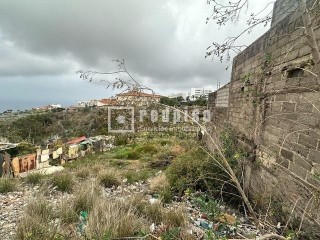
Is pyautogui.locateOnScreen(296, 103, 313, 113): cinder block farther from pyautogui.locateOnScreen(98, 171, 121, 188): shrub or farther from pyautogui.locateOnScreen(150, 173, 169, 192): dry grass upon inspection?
pyautogui.locateOnScreen(98, 171, 121, 188): shrub

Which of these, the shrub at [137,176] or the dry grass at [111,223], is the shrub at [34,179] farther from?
the dry grass at [111,223]

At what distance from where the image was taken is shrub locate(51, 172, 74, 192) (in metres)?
6.44

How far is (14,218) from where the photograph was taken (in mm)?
4543

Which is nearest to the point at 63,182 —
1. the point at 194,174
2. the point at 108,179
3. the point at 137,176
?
the point at 108,179

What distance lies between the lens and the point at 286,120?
3.62 meters

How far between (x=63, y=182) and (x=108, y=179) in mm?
1136

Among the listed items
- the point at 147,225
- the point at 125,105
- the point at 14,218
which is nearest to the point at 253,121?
the point at 147,225

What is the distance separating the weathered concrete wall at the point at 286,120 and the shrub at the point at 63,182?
4286 mm

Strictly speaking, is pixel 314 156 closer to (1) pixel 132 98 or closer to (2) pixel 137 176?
(1) pixel 132 98

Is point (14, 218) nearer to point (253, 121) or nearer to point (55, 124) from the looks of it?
point (253, 121)

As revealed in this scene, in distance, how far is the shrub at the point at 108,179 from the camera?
698 centimetres

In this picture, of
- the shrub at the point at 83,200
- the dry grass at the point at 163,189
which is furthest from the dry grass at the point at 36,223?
the dry grass at the point at 163,189

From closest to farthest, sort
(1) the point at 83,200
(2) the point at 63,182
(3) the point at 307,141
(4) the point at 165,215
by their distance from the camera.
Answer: (3) the point at 307,141
(4) the point at 165,215
(1) the point at 83,200
(2) the point at 63,182

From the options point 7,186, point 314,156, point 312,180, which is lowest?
point 7,186
